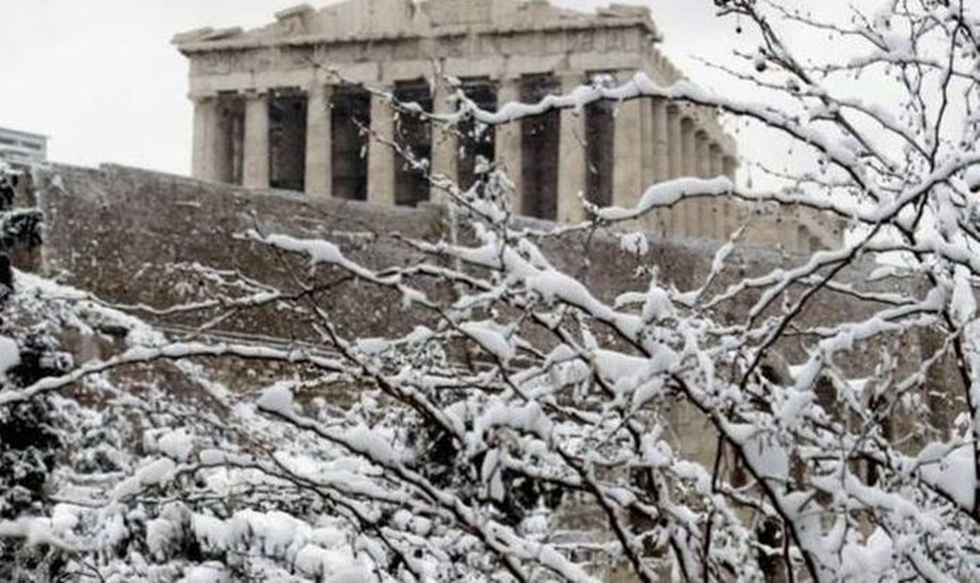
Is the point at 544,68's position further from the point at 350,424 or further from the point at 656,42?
the point at 350,424

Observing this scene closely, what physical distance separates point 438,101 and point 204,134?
839 centimetres

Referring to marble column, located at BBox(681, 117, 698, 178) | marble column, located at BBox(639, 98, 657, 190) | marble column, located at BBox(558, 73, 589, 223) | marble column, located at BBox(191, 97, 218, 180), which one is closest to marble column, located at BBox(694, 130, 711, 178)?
marble column, located at BBox(681, 117, 698, 178)

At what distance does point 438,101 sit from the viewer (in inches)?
1487

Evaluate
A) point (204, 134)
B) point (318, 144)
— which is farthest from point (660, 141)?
point (204, 134)

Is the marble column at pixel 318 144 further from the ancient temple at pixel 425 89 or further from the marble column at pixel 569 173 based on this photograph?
the marble column at pixel 569 173

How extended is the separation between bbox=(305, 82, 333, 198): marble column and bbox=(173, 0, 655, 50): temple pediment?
139cm

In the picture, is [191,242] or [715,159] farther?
[715,159]

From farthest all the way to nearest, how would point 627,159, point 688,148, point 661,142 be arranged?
1. point 688,148
2. point 661,142
3. point 627,159

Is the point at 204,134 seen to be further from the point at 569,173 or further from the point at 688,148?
the point at 688,148

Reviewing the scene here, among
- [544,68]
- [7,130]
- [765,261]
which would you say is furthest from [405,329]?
[544,68]

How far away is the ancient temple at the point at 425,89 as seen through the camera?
133 feet

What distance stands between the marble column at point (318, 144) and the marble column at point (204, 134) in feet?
7.03

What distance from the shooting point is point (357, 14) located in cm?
4262

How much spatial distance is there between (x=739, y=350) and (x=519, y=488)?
153 cm
